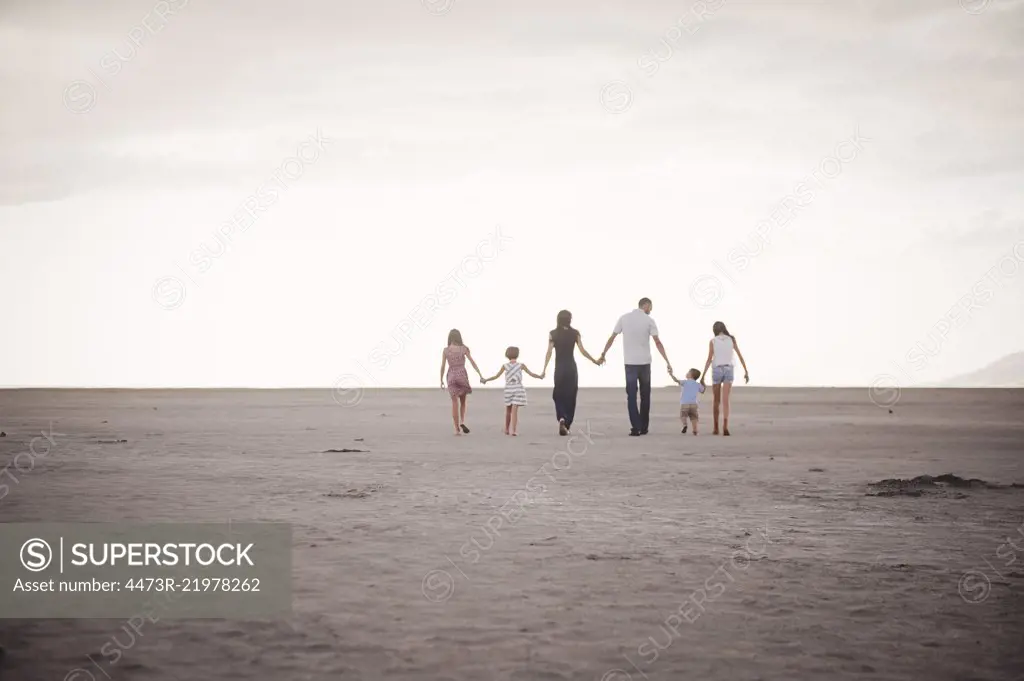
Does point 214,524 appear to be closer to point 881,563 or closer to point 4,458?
point 881,563

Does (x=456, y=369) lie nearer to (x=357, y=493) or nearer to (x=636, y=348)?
(x=636, y=348)

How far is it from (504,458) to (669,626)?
9481mm

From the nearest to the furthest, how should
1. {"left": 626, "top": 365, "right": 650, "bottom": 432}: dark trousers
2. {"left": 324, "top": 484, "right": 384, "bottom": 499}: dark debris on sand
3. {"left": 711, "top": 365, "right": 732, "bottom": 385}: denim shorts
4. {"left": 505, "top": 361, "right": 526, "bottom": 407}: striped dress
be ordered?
{"left": 324, "top": 484, "right": 384, "bottom": 499}: dark debris on sand
{"left": 626, "top": 365, "right": 650, "bottom": 432}: dark trousers
{"left": 711, "top": 365, "right": 732, "bottom": 385}: denim shorts
{"left": 505, "top": 361, "right": 526, "bottom": 407}: striped dress

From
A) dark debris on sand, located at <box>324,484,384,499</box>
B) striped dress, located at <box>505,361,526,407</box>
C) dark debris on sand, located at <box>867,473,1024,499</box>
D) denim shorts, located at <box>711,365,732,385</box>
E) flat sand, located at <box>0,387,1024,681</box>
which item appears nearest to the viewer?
flat sand, located at <box>0,387,1024,681</box>

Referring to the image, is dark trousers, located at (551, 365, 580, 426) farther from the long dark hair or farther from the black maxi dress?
the long dark hair

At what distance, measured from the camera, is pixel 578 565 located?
6.90 metres

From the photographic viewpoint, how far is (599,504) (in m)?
9.97

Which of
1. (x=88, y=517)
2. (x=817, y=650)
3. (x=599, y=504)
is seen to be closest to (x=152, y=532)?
(x=88, y=517)

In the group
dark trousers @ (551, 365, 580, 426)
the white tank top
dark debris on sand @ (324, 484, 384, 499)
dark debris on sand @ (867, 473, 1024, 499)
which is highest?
the white tank top

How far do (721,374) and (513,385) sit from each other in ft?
13.2

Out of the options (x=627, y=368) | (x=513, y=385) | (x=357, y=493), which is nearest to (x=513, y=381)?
(x=513, y=385)

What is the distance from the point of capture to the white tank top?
2038 centimetres

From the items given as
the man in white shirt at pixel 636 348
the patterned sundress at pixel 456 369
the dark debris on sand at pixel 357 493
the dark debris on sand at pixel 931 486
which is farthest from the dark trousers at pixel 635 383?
the dark debris on sand at pixel 357 493

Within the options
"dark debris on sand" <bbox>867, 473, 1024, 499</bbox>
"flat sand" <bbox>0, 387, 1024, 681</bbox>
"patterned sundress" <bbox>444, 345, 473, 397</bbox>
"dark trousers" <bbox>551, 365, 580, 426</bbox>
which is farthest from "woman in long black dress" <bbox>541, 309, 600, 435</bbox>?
"dark debris on sand" <bbox>867, 473, 1024, 499</bbox>
